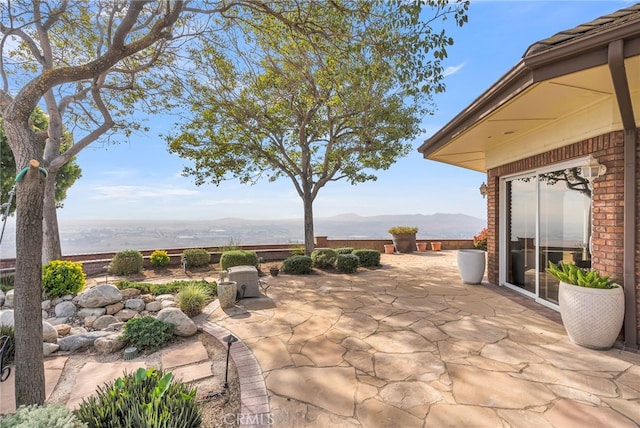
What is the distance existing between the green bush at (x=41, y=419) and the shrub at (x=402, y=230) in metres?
12.5

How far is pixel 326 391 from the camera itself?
274 centimetres

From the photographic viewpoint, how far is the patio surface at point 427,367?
241cm

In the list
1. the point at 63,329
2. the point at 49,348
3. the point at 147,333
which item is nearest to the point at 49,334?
the point at 49,348

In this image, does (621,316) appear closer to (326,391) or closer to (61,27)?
(326,391)

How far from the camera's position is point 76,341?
3.93 metres

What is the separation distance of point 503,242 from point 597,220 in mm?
2752

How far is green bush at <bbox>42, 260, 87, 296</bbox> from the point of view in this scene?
546 centimetres

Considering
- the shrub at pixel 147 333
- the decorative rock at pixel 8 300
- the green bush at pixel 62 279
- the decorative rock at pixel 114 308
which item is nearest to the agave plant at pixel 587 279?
the shrub at pixel 147 333

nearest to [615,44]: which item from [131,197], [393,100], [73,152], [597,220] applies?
[597,220]

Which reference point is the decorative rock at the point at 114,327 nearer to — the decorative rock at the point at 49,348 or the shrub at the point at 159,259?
the decorative rock at the point at 49,348

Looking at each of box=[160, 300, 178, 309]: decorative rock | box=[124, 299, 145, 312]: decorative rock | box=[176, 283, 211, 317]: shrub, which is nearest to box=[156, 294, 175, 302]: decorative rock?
box=[160, 300, 178, 309]: decorative rock

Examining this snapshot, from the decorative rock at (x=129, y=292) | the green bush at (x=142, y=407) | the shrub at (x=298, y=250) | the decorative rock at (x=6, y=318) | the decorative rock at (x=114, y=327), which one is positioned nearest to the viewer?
the green bush at (x=142, y=407)

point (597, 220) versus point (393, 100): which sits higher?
point (393, 100)

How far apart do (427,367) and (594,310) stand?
6.77ft
